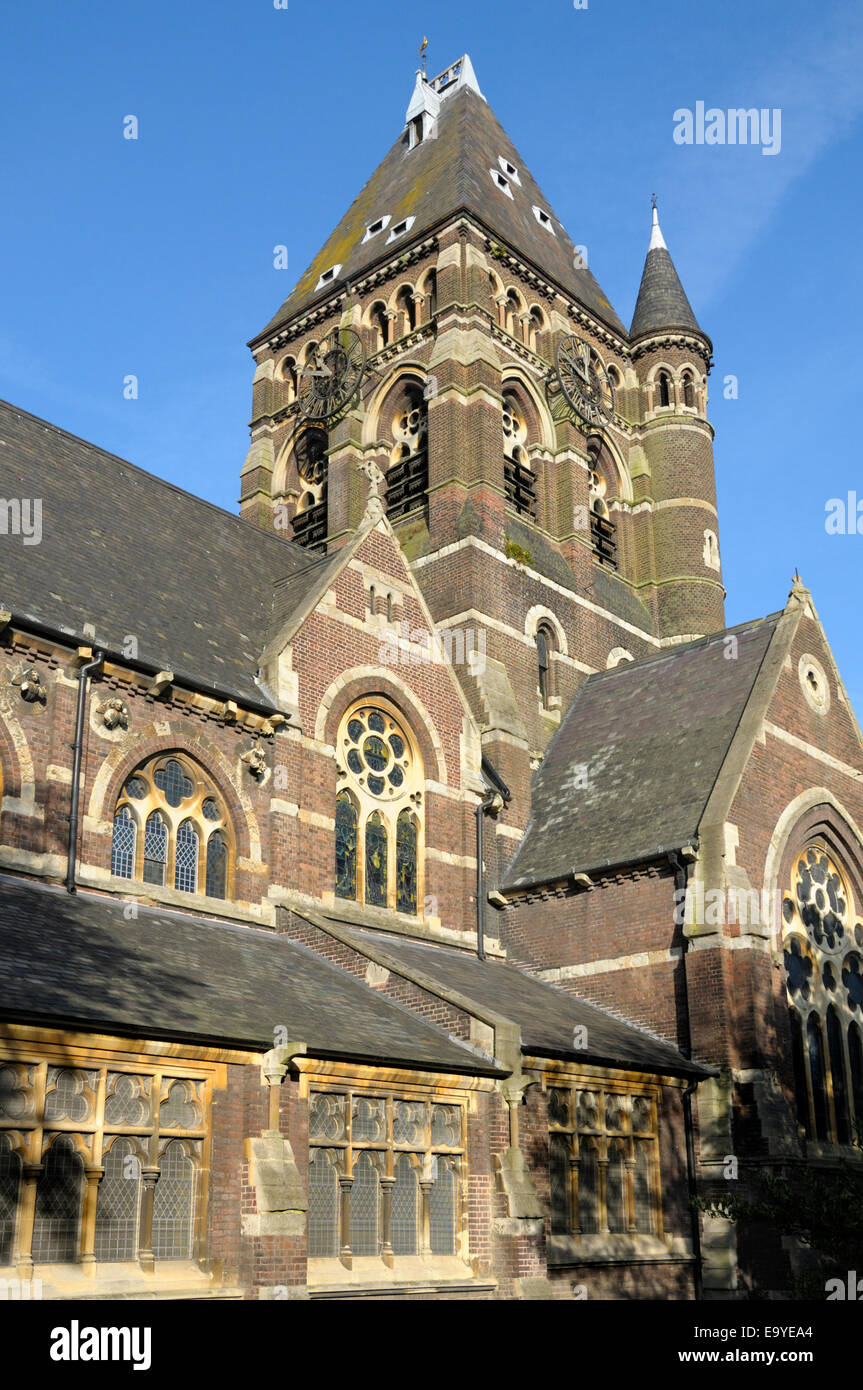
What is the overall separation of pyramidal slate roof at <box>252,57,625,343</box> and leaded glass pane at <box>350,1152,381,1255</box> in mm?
29051

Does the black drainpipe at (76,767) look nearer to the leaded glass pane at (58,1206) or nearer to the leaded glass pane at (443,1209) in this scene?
the leaded glass pane at (58,1206)

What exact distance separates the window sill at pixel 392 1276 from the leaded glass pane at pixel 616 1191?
4.02 meters

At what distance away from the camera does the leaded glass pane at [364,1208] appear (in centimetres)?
1695

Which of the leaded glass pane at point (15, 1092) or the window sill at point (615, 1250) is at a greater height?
the leaded glass pane at point (15, 1092)

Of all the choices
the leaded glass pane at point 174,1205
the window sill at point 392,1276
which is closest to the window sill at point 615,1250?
the window sill at point 392,1276

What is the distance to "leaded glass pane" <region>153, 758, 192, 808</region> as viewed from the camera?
21203 mm

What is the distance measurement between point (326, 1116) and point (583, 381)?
2850cm

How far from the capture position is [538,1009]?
23.2m

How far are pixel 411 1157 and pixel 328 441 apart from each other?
2613 cm

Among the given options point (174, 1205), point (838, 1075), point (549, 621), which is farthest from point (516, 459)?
point (174, 1205)

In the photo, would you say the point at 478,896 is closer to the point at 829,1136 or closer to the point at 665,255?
the point at 829,1136

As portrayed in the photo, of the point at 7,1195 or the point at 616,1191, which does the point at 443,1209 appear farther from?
the point at 7,1195

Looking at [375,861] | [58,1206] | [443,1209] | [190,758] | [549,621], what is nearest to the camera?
[58,1206]
